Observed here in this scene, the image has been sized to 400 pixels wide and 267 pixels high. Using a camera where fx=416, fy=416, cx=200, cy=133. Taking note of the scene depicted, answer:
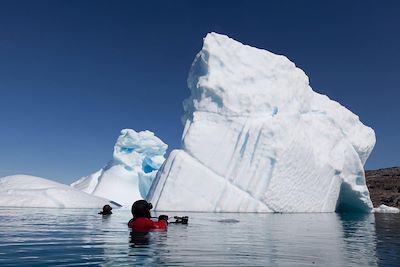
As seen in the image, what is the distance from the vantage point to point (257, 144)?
32188 millimetres

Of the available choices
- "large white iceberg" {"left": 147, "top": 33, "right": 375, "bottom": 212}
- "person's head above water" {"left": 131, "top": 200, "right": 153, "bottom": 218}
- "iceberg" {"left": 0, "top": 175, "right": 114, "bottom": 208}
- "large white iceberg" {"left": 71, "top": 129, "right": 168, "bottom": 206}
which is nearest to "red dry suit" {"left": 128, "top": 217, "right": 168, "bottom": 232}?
"person's head above water" {"left": 131, "top": 200, "right": 153, "bottom": 218}

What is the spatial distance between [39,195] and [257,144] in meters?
19.1

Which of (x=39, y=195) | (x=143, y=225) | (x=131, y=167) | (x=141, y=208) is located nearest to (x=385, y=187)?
(x=131, y=167)

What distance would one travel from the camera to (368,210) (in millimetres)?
37656

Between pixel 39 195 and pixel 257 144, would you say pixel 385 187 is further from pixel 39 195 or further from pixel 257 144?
pixel 39 195

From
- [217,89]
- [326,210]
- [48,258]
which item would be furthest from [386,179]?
[48,258]

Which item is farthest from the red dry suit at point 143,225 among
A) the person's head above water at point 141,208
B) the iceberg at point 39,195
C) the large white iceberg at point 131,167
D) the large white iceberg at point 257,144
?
the large white iceberg at point 131,167

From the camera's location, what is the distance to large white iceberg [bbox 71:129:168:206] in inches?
2082

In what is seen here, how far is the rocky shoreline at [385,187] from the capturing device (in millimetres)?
53812

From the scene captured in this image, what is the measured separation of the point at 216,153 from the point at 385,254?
23.3 meters

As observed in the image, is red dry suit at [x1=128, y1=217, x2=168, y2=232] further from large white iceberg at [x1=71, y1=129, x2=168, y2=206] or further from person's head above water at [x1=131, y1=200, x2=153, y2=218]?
large white iceberg at [x1=71, y1=129, x2=168, y2=206]

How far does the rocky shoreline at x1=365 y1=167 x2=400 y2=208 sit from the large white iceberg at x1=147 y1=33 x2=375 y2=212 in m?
18.1

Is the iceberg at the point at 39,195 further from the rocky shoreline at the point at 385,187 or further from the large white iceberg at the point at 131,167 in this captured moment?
the rocky shoreline at the point at 385,187

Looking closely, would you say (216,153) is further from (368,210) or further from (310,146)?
(368,210)
